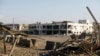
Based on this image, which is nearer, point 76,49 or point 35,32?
point 76,49

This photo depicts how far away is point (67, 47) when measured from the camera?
1805 centimetres

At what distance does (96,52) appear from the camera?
18.4 m

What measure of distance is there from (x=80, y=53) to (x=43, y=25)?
314 ft

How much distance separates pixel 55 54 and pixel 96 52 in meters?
2.57

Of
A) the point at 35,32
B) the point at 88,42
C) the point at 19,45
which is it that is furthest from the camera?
the point at 35,32

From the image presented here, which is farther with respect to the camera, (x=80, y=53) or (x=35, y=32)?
(x=35, y=32)

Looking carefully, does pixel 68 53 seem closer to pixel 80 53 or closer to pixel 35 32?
pixel 80 53

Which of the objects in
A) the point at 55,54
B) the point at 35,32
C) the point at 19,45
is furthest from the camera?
the point at 35,32

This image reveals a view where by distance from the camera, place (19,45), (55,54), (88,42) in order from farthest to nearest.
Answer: (19,45), (88,42), (55,54)

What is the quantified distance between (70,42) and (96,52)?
1.63m

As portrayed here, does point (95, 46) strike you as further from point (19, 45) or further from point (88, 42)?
point (19, 45)

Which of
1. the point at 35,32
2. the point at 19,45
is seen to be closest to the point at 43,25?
the point at 35,32

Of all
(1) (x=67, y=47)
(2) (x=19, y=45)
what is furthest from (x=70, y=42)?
(2) (x=19, y=45)

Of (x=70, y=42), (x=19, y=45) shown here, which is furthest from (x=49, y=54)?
(x=19, y=45)
